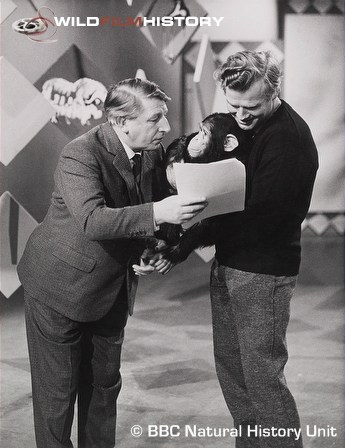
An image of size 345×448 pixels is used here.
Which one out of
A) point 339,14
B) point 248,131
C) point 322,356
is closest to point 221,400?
point 322,356

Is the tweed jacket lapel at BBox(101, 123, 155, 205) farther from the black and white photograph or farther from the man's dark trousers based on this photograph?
the man's dark trousers

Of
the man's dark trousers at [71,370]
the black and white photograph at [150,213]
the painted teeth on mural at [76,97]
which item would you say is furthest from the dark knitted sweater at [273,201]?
the painted teeth on mural at [76,97]

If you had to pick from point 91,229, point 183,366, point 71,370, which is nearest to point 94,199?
point 91,229

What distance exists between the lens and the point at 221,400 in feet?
9.60

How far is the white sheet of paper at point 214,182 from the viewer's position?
6.21 ft

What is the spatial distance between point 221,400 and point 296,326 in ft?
3.58

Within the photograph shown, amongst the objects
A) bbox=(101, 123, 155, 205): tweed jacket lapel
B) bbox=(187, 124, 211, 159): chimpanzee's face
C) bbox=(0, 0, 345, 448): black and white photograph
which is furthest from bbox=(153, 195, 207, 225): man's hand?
bbox=(187, 124, 211, 159): chimpanzee's face

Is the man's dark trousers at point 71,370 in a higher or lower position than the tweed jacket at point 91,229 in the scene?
lower

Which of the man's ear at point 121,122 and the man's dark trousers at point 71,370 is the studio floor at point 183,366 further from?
the man's ear at point 121,122

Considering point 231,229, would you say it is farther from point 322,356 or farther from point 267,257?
point 322,356

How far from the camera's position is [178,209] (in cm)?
189

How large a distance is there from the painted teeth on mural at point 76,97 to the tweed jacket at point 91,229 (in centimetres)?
41

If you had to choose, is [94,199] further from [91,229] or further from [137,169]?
[137,169]

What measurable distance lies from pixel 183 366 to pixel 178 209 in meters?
1.54
